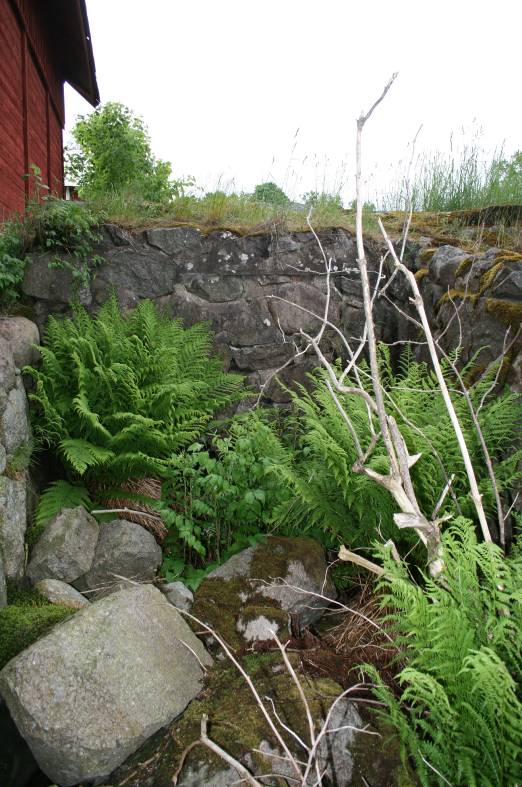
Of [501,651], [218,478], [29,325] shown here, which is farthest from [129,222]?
[501,651]

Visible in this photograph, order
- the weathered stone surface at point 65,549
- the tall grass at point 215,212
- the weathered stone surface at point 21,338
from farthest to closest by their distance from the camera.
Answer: the tall grass at point 215,212
the weathered stone surface at point 21,338
the weathered stone surface at point 65,549

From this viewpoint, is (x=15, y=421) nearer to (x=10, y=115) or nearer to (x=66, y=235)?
(x=66, y=235)

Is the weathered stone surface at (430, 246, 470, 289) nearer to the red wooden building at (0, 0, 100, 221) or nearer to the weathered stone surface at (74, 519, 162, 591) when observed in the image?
the weathered stone surface at (74, 519, 162, 591)

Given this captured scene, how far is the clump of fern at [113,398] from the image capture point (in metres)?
3.79

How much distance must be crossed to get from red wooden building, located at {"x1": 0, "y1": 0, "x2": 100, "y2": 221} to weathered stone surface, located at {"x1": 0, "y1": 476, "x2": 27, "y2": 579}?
3.23 meters

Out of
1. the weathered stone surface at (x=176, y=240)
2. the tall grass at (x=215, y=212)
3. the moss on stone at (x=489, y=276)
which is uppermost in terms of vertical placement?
→ the tall grass at (x=215, y=212)

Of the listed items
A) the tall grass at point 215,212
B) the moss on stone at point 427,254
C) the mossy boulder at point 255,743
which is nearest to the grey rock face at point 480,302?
the moss on stone at point 427,254

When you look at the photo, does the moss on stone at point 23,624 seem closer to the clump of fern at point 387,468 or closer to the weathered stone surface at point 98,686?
the weathered stone surface at point 98,686

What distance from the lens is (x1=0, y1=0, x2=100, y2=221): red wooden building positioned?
6.17 meters

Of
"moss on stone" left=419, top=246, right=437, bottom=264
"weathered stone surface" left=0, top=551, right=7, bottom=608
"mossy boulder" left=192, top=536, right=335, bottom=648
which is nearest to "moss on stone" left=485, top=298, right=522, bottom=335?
"moss on stone" left=419, top=246, right=437, bottom=264

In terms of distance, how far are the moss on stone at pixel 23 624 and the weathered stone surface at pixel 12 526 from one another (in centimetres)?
28

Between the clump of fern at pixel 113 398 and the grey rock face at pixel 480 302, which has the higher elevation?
the grey rock face at pixel 480 302

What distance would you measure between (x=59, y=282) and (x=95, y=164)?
6.95 m

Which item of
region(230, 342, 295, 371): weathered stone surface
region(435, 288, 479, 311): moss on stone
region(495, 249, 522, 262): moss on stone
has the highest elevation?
region(495, 249, 522, 262): moss on stone
